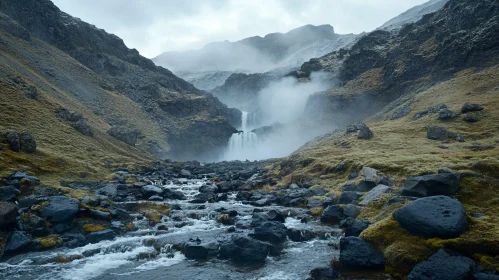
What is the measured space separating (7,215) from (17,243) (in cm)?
192

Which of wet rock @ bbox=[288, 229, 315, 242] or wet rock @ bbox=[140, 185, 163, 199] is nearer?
wet rock @ bbox=[288, 229, 315, 242]

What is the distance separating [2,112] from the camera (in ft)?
142

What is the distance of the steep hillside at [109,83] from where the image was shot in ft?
281

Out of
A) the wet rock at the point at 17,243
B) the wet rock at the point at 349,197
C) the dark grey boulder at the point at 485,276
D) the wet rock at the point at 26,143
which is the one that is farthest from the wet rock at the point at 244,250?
the wet rock at the point at 26,143

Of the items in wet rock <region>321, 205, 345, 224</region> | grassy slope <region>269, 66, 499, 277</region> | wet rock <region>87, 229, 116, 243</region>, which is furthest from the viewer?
wet rock <region>321, 205, 345, 224</region>

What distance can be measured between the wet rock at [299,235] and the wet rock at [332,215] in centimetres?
339

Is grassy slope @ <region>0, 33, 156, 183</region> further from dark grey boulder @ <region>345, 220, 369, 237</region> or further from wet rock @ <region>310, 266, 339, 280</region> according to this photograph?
dark grey boulder @ <region>345, 220, 369, 237</region>

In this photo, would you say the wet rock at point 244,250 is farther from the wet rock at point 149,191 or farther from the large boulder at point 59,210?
the wet rock at point 149,191

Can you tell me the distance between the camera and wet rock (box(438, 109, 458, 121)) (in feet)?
169

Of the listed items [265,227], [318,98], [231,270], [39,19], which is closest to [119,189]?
[265,227]

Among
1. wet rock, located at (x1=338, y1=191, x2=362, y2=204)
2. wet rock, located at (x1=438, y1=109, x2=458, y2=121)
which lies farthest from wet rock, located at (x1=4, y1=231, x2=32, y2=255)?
wet rock, located at (x1=438, y1=109, x2=458, y2=121)

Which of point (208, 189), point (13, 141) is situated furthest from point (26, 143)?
point (208, 189)

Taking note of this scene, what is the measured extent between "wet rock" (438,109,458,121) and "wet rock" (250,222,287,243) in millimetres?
45159

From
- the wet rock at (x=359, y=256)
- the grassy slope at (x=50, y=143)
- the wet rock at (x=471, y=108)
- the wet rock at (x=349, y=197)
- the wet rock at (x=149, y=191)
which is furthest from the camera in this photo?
the wet rock at (x=471, y=108)
